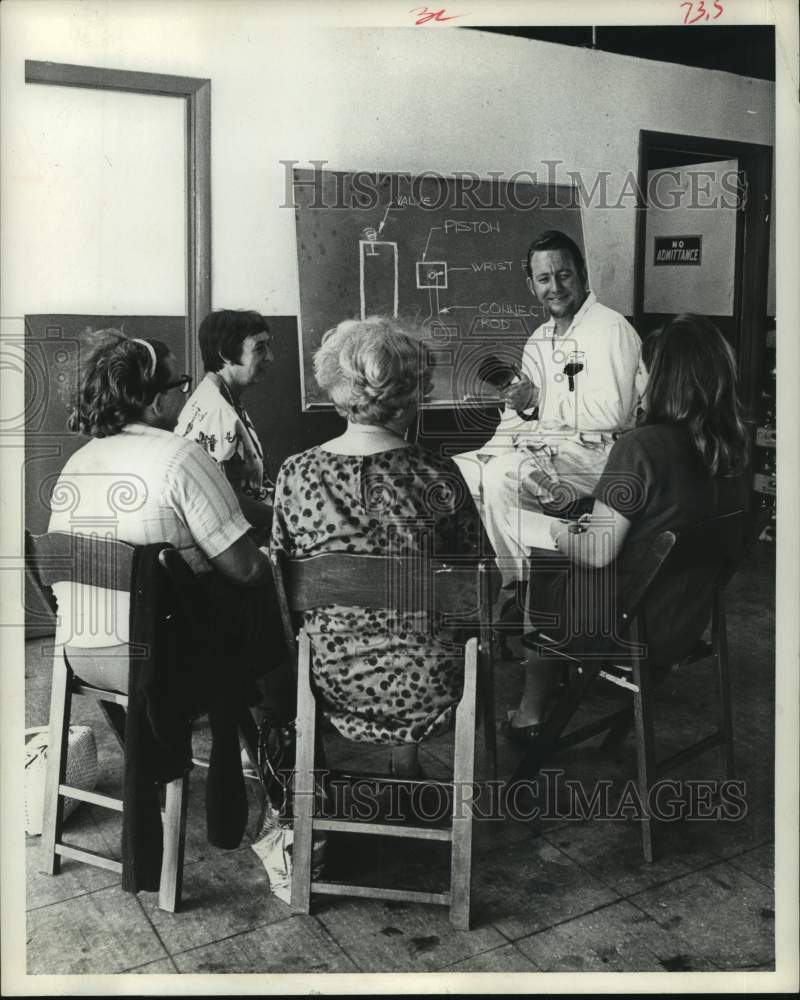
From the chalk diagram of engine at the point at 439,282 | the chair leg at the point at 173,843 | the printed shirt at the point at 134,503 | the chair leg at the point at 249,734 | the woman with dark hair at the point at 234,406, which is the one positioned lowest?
the chair leg at the point at 173,843

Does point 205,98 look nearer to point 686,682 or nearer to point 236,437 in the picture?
point 236,437

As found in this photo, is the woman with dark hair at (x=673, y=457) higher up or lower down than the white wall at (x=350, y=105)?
lower down

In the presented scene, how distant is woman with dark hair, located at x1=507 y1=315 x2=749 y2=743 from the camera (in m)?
2.92

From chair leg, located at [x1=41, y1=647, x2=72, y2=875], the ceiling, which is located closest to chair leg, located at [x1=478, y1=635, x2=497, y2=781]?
chair leg, located at [x1=41, y1=647, x2=72, y2=875]

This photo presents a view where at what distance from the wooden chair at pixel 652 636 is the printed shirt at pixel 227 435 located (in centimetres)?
93

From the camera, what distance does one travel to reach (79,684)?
282 centimetres

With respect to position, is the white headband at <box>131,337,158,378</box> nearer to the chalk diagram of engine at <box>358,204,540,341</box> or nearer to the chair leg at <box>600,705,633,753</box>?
the chalk diagram of engine at <box>358,204,540,341</box>

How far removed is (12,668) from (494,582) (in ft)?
3.94

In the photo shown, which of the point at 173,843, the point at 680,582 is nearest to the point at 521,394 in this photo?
the point at 680,582

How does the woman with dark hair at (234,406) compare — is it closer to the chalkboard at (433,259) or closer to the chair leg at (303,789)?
the chalkboard at (433,259)

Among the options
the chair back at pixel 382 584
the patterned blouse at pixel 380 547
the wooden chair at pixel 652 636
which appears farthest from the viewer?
the wooden chair at pixel 652 636

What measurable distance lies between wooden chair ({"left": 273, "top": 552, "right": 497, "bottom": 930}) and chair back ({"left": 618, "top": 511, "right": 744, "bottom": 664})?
49cm

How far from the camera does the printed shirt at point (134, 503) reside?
2.63 metres

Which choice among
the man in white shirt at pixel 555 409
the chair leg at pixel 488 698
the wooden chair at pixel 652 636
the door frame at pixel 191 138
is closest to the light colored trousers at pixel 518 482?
the man in white shirt at pixel 555 409
